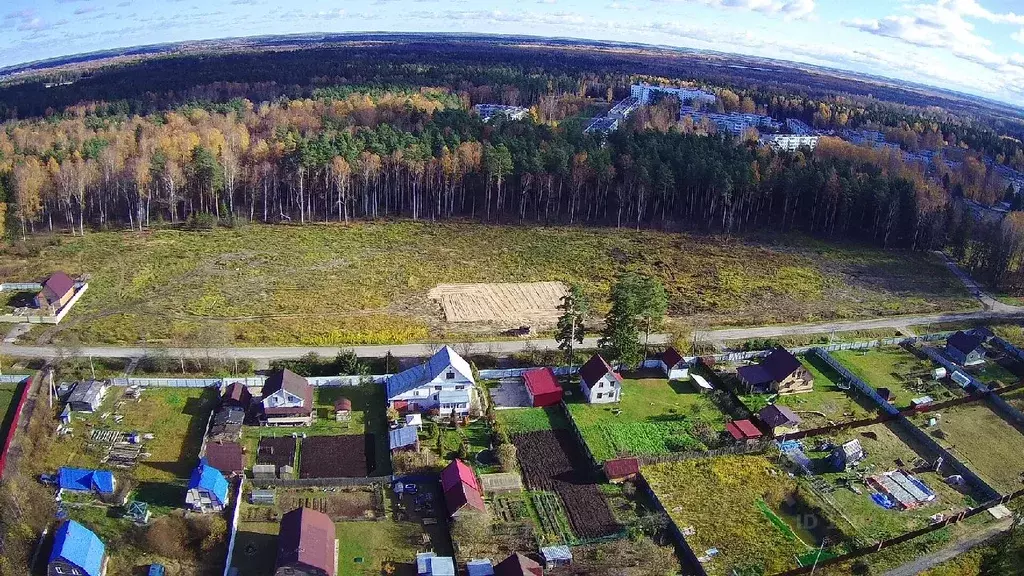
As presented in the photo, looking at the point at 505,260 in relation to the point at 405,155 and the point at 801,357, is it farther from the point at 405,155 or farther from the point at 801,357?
the point at 801,357

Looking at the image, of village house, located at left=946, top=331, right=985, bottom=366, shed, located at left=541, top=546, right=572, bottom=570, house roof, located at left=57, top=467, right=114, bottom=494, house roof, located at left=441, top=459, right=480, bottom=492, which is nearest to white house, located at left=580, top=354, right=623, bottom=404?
house roof, located at left=441, top=459, right=480, bottom=492

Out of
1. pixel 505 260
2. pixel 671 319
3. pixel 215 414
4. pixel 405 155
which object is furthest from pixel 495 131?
pixel 215 414

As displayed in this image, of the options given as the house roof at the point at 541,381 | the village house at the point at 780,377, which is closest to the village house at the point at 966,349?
the village house at the point at 780,377

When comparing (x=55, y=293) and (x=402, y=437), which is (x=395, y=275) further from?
(x=402, y=437)

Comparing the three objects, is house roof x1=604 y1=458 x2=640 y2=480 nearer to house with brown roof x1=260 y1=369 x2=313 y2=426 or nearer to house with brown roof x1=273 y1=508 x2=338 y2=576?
house with brown roof x1=273 y1=508 x2=338 y2=576

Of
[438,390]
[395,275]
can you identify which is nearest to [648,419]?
[438,390]

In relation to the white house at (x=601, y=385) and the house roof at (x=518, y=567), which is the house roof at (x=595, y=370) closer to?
the white house at (x=601, y=385)
